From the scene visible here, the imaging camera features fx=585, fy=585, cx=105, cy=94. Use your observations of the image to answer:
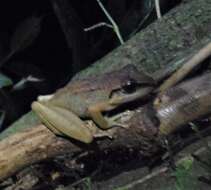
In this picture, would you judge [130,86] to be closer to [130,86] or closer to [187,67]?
[130,86]

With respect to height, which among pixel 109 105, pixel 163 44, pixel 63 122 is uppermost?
pixel 63 122

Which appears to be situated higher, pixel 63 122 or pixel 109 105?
pixel 63 122

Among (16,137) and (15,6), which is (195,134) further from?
(15,6)

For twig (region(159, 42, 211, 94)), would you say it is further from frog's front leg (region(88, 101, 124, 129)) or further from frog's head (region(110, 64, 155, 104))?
frog's front leg (region(88, 101, 124, 129))

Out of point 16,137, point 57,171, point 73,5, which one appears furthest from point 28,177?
point 73,5

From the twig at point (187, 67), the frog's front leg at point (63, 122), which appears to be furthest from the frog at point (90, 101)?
the twig at point (187, 67)

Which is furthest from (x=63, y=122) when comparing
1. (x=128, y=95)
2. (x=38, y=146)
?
(x=128, y=95)

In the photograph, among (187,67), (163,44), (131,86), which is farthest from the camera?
(163,44)

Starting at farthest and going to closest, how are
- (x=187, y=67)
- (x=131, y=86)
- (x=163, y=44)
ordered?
(x=163, y=44) < (x=187, y=67) < (x=131, y=86)
